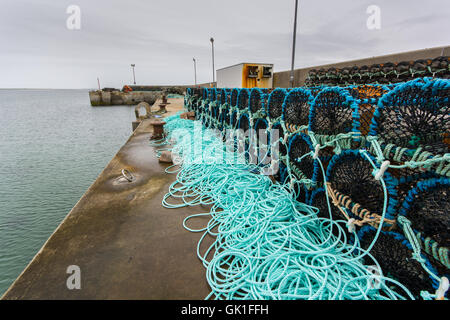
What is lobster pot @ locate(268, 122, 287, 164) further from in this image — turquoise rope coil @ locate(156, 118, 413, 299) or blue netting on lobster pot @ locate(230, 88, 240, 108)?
blue netting on lobster pot @ locate(230, 88, 240, 108)

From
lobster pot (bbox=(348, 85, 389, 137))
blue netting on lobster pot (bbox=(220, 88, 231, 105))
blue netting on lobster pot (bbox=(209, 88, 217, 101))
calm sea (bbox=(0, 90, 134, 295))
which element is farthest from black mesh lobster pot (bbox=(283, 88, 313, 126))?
calm sea (bbox=(0, 90, 134, 295))

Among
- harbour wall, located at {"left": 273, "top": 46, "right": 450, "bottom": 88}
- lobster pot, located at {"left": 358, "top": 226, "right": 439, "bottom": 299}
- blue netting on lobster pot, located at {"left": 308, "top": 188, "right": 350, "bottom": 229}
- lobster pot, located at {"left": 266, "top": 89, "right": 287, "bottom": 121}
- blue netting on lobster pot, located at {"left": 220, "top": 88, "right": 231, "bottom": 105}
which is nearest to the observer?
lobster pot, located at {"left": 358, "top": 226, "right": 439, "bottom": 299}

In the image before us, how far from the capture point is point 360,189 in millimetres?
1636

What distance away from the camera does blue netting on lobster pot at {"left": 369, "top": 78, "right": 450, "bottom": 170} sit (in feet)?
3.68

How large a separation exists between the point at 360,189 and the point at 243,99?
262 cm

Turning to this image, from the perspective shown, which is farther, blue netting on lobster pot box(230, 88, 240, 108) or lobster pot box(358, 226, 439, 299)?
blue netting on lobster pot box(230, 88, 240, 108)

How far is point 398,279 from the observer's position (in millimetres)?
1471

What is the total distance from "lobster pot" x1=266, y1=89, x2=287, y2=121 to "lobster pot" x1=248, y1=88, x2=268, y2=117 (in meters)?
0.18

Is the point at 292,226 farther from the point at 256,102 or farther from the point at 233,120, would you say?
the point at 233,120

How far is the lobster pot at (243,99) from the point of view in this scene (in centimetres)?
363

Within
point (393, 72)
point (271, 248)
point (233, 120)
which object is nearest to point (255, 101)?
point (233, 120)

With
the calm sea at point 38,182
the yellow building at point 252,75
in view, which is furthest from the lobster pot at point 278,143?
the yellow building at point 252,75

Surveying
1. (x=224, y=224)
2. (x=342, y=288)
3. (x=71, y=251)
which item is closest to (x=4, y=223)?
(x=71, y=251)

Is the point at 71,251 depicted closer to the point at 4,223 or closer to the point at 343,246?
the point at 343,246
